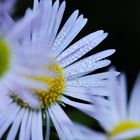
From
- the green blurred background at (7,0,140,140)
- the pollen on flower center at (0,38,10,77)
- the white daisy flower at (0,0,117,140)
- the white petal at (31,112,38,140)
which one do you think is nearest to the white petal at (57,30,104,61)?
Answer: the white daisy flower at (0,0,117,140)

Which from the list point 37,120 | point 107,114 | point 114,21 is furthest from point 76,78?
point 114,21

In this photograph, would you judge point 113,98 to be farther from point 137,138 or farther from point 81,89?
point 81,89

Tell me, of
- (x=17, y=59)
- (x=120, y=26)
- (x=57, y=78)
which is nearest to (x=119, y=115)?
(x=17, y=59)

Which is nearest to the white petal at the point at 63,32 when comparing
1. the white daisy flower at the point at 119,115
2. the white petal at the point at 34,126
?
the white petal at the point at 34,126

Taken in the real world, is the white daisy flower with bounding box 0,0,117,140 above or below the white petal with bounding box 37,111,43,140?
above

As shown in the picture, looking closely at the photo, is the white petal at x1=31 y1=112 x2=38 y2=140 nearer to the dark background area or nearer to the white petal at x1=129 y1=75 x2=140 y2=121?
the white petal at x1=129 y1=75 x2=140 y2=121

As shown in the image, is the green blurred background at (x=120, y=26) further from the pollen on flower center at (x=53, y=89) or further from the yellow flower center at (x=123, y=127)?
the yellow flower center at (x=123, y=127)
